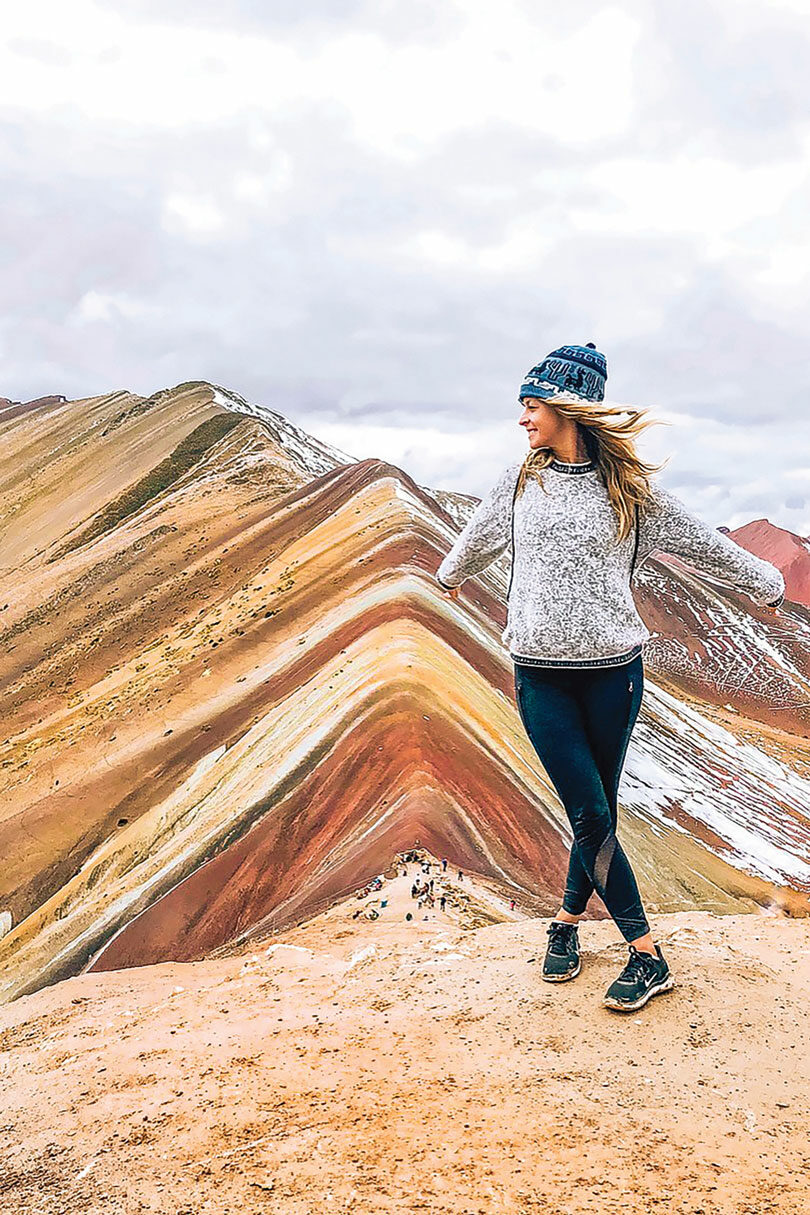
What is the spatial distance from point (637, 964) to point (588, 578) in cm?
161

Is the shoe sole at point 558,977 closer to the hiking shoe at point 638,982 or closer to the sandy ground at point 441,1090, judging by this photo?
the sandy ground at point 441,1090

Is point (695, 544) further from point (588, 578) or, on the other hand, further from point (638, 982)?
point (638, 982)

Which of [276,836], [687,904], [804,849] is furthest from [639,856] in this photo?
[804,849]

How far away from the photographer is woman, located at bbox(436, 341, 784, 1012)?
12.3 ft

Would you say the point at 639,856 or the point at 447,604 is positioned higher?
the point at 447,604

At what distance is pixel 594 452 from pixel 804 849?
17997mm

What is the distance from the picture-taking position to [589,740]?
3.88 metres

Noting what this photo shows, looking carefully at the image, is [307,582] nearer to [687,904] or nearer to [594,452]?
[687,904]

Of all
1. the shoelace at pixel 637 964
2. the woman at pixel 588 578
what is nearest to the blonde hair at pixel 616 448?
the woman at pixel 588 578

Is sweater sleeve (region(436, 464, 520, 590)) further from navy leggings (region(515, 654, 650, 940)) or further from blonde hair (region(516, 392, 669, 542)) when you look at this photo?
navy leggings (region(515, 654, 650, 940))

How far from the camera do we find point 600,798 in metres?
3.88

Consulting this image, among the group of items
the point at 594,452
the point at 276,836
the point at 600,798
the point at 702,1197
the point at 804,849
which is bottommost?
the point at 804,849

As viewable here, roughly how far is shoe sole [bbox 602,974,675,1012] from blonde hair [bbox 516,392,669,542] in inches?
72.1

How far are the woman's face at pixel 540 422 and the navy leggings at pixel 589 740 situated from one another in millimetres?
909
